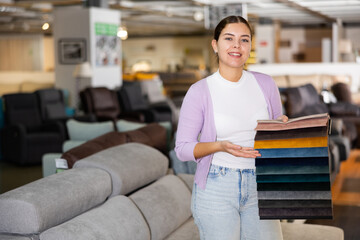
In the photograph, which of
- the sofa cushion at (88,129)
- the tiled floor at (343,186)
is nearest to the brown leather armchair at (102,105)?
the tiled floor at (343,186)

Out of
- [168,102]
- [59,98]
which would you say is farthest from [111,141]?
[168,102]

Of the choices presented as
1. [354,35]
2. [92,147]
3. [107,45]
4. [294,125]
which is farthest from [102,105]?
[354,35]

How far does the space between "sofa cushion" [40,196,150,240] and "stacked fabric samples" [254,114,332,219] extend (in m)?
0.77

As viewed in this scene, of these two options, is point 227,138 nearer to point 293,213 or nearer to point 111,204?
point 293,213

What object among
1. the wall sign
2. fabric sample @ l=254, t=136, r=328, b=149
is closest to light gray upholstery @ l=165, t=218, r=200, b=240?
fabric sample @ l=254, t=136, r=328, b=149

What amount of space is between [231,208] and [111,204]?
87 centimetres

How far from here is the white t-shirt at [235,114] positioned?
6.55 feet

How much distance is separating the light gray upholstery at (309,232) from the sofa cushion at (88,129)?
2.36 m

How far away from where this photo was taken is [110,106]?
425 inches

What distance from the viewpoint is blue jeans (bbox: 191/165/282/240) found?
1.96m

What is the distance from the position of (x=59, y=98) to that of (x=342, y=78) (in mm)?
7508

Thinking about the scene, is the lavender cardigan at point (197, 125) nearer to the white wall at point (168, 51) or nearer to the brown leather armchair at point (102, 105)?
the brown leather armchair at point (102, 105)

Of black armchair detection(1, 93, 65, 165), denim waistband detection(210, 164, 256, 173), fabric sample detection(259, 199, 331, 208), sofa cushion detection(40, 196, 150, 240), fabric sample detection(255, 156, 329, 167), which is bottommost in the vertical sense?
black armchair detection(1, 93, 65, 165)

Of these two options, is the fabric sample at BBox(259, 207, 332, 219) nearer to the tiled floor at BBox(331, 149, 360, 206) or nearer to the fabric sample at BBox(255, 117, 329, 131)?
the fabric sample at BBox(255, 117, 329, 131)
